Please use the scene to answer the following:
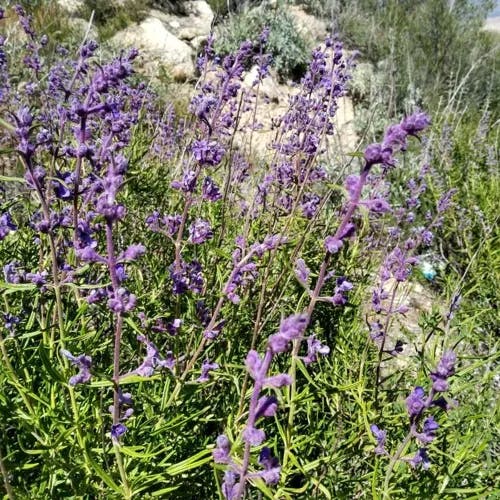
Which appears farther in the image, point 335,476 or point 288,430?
point 335,476

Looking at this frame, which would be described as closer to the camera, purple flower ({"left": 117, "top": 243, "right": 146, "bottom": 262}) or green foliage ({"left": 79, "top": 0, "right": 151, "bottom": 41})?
purple flower ({"left": 117, "top": 243, "right": 146, "bottom": 262})

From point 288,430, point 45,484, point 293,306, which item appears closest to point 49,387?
point 45,484

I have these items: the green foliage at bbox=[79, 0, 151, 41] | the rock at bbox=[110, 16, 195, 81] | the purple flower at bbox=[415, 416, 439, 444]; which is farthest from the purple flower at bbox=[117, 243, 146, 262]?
the green foliage at bbox=[79, 0, 151, 41]

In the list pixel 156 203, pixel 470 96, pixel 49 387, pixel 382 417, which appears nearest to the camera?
pixel 49 387

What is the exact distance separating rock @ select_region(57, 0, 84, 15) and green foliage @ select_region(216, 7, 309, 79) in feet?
9.78

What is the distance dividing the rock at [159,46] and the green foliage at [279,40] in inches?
28.2

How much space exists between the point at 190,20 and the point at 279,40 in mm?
2756

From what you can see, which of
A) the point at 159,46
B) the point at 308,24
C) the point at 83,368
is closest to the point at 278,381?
the point at 83,368

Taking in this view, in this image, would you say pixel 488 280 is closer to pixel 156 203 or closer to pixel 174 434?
pixel 156 203

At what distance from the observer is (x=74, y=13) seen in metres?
10.3

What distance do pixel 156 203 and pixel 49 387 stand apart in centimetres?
165

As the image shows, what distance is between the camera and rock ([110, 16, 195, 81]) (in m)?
9.10

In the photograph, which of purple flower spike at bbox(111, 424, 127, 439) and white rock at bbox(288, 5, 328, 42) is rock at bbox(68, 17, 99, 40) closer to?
white rock at bbox(288, 5, 328, 42)

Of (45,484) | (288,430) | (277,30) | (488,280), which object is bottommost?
(488,280)
